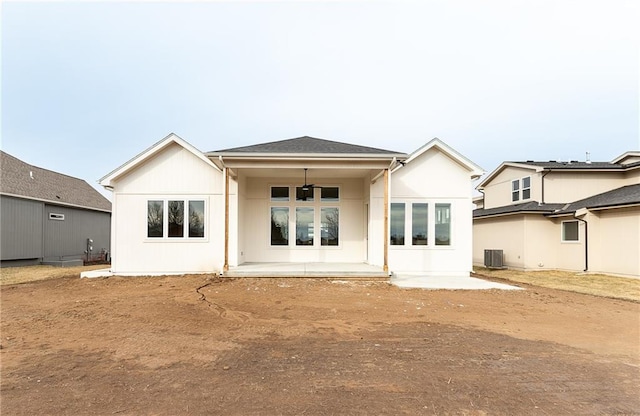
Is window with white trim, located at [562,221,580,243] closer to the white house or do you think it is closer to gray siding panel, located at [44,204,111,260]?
the white house

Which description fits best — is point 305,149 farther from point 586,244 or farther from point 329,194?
point 586,244

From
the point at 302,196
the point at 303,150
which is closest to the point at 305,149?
the point at 303,150

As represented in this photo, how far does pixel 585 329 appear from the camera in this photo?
5.79 meters

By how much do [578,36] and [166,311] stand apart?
1511 cm

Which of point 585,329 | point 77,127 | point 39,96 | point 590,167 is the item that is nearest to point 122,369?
point 585,329

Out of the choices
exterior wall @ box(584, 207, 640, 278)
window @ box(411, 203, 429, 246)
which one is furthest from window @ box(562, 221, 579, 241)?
window @ box(411, 203, 429, 246)

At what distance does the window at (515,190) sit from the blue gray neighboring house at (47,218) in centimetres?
2591

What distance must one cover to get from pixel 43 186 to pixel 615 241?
29572mm

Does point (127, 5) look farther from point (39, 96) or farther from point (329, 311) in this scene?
point (329, 311)

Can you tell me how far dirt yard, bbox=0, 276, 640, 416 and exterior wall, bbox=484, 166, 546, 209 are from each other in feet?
34.0

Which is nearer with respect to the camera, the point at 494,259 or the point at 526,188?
the point at 494,259

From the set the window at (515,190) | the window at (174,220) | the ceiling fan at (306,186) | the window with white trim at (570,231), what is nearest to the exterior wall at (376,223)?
the ceiling fan at (306,186)

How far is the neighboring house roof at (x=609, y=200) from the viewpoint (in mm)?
12879

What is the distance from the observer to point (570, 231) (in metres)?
15.4
